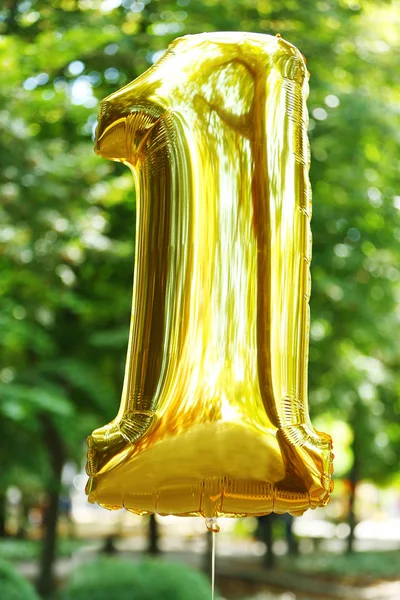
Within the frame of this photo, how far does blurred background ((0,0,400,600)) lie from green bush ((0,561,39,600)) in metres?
0.01

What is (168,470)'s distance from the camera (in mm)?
2059

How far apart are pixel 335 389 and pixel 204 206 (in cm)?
674

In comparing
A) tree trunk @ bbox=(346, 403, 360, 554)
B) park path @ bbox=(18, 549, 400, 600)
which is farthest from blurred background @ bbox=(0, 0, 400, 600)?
park path @ bbox=(18, 549, 400, 600)

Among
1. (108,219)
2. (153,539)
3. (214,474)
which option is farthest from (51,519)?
(214,474)

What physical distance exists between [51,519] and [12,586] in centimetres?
439

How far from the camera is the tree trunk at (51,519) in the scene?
33.0ft

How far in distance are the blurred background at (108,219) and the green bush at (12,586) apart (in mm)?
13

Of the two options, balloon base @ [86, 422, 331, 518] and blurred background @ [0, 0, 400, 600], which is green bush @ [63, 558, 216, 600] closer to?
blurred background @ [0, 0, 400, 600]

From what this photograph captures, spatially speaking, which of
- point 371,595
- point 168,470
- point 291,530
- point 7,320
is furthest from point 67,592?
point 291,530

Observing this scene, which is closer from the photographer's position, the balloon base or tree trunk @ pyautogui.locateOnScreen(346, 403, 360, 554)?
the balloon base

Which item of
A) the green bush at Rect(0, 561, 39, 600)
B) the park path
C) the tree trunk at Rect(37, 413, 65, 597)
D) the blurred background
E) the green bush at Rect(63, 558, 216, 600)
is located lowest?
the park path

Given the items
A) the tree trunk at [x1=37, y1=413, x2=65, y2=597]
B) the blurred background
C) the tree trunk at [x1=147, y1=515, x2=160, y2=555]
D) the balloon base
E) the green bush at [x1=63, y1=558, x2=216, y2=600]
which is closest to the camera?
the balloon base

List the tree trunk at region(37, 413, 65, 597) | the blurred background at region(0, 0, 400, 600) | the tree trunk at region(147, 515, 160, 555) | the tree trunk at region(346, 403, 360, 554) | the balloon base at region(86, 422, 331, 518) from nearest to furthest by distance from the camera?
1. the balloon base at region(86, 422, 331, 518)
2. the blurred background at region(0, 0, 400, 600)
3. the tree trunk at region(37, 413, 65, 597)
4. the tree trunk at region(346, 403, 360, 554)
5. the tree trunk at region(147, 515, 160, 555)

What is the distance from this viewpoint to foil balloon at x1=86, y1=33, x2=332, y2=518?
207cm
